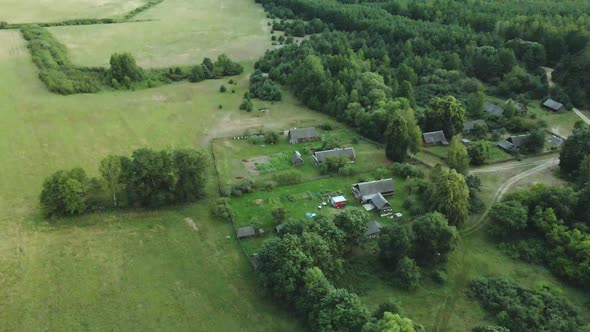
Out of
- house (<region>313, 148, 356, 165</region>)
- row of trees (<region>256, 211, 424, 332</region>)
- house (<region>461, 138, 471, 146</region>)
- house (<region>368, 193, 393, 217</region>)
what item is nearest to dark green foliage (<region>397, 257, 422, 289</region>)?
row of trees (<region>256, 211, 424, 332</region>)

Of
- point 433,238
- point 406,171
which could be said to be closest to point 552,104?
point 406,171

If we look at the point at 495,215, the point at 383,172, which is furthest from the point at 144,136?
the point at 495,215

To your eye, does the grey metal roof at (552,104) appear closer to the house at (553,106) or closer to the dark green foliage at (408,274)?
the house at (553,106)

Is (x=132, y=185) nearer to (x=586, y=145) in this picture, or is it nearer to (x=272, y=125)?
(x=272, y=125)

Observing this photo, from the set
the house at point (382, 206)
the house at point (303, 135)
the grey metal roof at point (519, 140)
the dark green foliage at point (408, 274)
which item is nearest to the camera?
the dark green foliage at point (408, 274)

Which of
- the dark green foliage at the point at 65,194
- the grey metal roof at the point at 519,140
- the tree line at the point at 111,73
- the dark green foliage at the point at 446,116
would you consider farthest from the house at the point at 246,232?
the tree line at the point at 111,73

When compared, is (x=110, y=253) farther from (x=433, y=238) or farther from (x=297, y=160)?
(x=433, y=238)

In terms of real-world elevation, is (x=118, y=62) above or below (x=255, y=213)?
above
